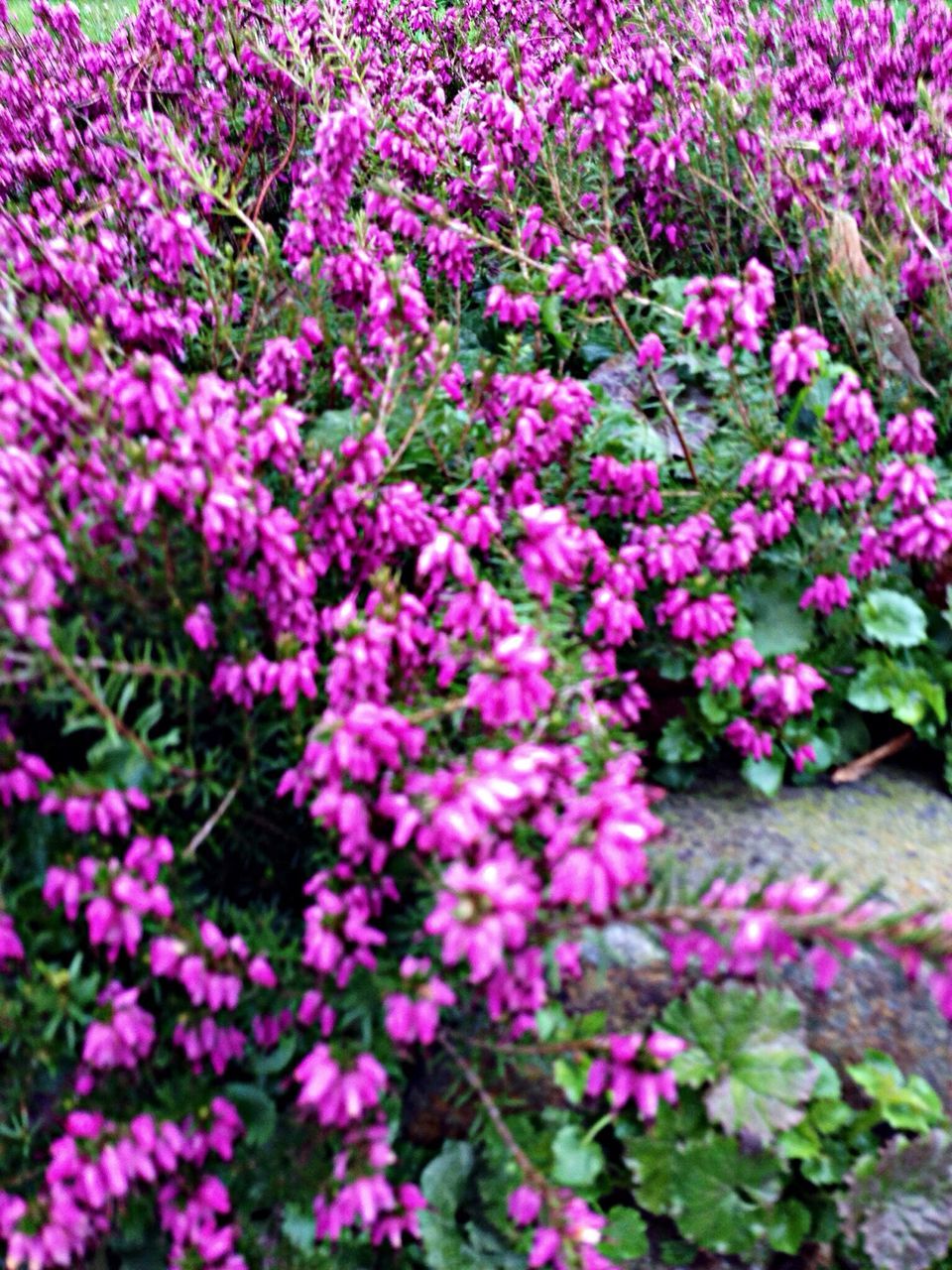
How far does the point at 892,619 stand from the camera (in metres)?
2.70

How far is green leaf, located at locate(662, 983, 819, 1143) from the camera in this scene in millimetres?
2137

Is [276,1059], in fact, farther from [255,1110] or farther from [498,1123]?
[498,1123]

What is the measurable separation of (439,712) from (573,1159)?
101 cm

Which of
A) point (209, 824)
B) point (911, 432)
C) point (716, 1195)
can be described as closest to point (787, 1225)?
point (716, 1195)

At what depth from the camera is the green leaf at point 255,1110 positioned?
2.05 meters

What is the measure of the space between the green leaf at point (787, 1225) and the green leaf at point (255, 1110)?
3.38 feet

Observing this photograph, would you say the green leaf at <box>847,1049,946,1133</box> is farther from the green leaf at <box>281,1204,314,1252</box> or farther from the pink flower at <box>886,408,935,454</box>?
the pink flower at <box>886,408,935,454</box>

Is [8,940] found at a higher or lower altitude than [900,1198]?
lower

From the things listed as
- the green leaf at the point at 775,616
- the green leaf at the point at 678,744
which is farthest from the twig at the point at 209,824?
the green leaf at the point at 775,616

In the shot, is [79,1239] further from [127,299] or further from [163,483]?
[127,299]

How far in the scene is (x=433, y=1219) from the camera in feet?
7.07

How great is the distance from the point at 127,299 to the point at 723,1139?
248 cm

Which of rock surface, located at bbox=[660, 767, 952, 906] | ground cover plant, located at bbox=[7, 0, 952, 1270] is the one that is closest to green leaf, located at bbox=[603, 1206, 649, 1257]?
ground cover plant, located at bbox=[7, 0, 952, 1270]

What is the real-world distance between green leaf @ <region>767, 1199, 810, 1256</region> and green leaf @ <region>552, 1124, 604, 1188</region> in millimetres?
377
